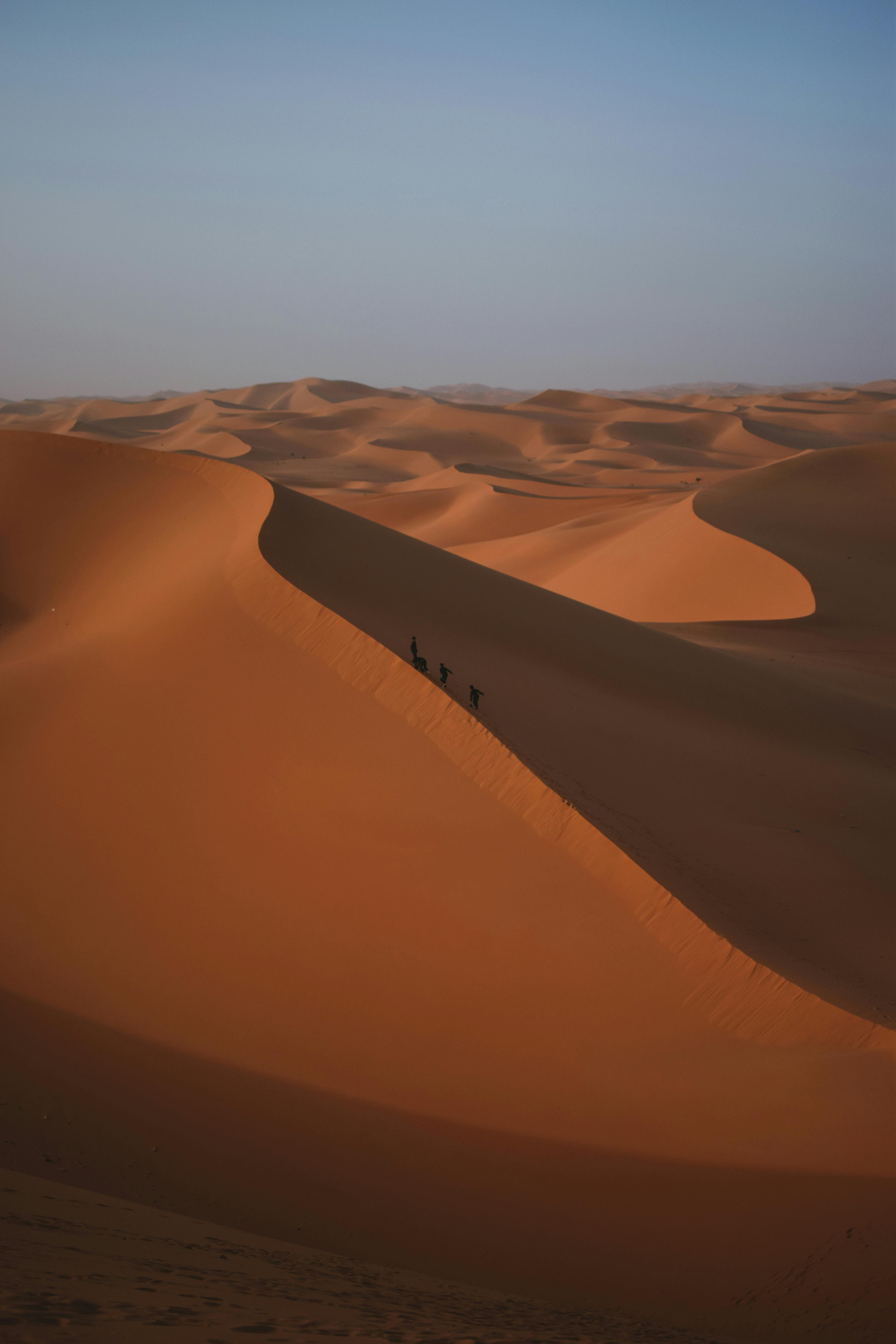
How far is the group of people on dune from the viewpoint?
7574mm

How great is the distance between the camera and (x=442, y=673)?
761 cm

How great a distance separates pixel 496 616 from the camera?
36.2 feet

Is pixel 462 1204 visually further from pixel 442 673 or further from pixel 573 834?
pixel 442 673

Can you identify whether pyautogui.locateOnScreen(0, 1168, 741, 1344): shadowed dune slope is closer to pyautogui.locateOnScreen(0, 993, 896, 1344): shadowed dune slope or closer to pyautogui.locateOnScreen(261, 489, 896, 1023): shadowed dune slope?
pyautogui.locateOnScreen(0, 993, 896, 1344): shadowed dune slope

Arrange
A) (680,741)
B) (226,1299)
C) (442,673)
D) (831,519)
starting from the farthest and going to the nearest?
(831,519) → (680,741) → (442,673) → (226,1299)

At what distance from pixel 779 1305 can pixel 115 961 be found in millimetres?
4105

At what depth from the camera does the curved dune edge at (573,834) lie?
511 cm

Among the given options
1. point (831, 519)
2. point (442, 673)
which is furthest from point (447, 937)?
point (831, 519)

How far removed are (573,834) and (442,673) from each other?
1.90 metres

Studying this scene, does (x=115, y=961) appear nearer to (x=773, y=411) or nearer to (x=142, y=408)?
(x=773, y=411)

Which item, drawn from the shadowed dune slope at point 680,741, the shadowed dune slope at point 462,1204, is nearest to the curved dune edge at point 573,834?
the shadowed dune slope at point 680,741

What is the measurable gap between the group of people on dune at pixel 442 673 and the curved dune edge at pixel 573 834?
6.1 inches

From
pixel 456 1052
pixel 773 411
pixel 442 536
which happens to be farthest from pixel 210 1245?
pixel 773 411

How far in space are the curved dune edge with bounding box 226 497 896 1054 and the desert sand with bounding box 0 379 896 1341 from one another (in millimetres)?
23
